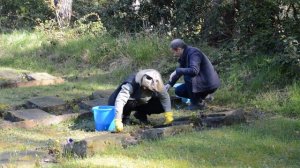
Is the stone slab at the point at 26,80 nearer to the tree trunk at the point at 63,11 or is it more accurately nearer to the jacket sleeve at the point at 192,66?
the jacket sleeve at the point at 192,66

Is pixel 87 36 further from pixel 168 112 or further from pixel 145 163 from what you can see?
pixel 145 163

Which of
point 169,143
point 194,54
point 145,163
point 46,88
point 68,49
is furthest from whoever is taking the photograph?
point 68,49

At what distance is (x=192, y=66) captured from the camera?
25.1ft

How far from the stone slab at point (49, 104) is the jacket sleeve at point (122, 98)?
219 centimetres

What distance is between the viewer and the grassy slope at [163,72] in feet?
17.0

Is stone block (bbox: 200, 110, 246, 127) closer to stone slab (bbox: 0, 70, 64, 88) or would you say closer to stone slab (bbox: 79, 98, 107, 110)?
stone slab (bbox: 79, 98, 107, 110)

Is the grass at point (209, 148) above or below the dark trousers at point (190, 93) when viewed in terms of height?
below

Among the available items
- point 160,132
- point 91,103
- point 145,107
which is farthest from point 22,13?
point 160,132

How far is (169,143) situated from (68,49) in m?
8.43

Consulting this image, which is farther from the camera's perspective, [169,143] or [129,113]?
[129,113]

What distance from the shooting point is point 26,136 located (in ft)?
22.2

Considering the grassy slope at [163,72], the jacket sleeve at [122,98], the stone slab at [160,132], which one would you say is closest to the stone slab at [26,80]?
the grassy slope at [163,72]

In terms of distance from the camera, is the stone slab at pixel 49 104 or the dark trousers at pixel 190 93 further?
the stone slab at pixel 49 104

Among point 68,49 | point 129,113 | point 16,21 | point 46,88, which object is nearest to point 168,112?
point 129,113
